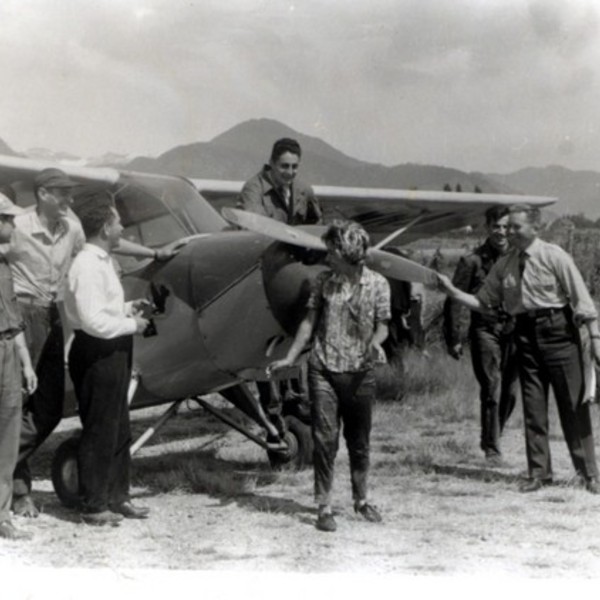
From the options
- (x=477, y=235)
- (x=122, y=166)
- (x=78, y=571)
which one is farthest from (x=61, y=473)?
(x=477, y=235)

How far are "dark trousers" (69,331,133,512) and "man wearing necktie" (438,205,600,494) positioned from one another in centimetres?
190

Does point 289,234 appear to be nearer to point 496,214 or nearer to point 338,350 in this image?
point 338,350

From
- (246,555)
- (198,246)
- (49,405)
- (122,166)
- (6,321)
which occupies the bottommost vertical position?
(246,555)

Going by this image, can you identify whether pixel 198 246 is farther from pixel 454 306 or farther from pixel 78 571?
pixel 454 306

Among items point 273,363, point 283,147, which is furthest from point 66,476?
point 283,147

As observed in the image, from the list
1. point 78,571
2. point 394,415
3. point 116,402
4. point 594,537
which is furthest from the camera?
point 394,415

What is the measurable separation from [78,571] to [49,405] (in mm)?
1381

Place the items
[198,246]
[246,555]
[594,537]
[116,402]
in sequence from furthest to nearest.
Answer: [198,246], [116,402], [594,537], [246,555]

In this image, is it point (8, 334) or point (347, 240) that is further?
point (347, 240)

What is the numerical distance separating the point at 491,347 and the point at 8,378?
367 cm

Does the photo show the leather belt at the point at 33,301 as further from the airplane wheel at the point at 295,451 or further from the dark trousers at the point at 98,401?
the airplane wheel at the point at 295,451

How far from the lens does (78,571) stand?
3.62 m

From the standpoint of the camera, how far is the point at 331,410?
4.57 metres

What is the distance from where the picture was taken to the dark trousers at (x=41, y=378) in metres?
4.79
